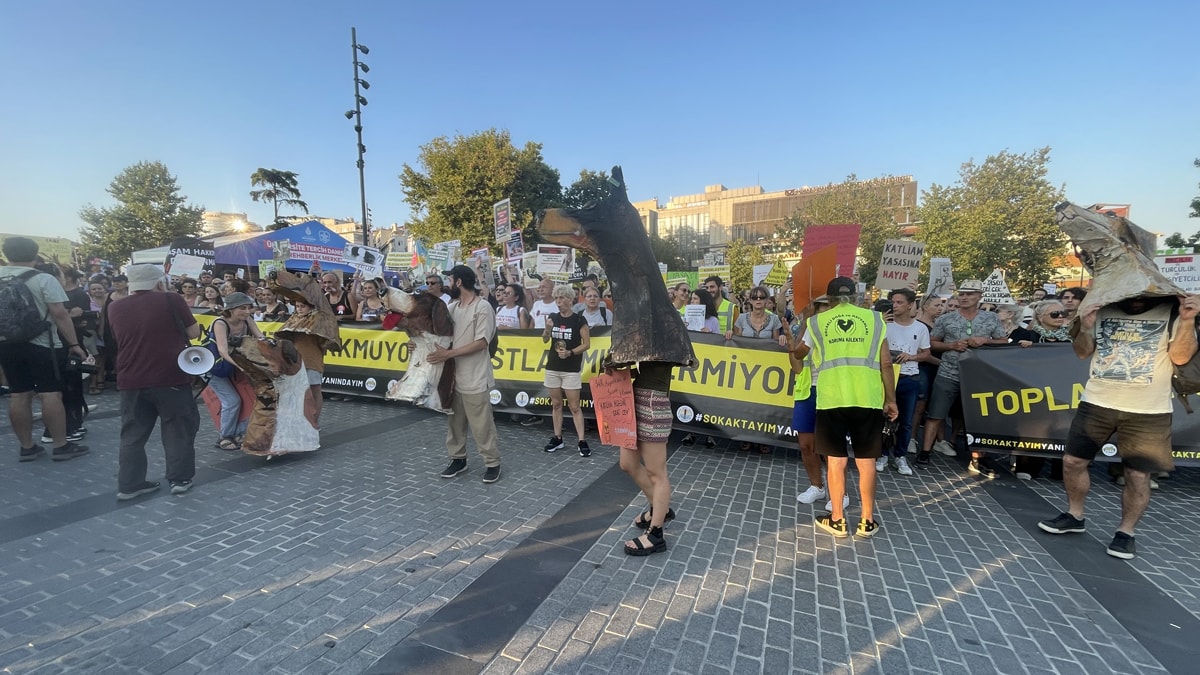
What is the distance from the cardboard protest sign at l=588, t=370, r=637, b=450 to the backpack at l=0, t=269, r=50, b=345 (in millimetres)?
5721

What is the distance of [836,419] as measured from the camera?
3711 millimetres

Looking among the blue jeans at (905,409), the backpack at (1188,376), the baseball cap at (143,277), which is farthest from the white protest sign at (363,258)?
the backpack at (1188,376)

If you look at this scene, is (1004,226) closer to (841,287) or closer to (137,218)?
(841,287)

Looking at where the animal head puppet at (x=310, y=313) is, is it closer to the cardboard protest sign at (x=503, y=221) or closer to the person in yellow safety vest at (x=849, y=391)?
the person in yellow safety vest at (x=849, y=391)

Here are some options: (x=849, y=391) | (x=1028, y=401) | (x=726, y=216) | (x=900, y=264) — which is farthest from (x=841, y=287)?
(x=726, y=216)

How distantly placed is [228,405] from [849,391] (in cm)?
632

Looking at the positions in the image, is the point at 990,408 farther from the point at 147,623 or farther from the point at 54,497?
the point at 54,497

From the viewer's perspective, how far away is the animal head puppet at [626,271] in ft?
9.45

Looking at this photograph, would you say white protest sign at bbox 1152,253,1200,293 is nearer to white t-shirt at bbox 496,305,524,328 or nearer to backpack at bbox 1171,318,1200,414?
backpack at bbox 1171,318,1200,414

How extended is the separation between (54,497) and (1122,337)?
833cm

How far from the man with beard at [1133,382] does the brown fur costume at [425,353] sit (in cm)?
488

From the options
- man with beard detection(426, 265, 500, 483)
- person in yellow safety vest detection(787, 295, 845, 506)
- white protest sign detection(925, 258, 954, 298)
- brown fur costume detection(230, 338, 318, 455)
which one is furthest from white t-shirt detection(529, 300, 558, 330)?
white protest sign detection(925, 258, 954, 298)

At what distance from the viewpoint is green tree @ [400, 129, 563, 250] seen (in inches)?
1228

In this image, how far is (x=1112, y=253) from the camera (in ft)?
11.2
